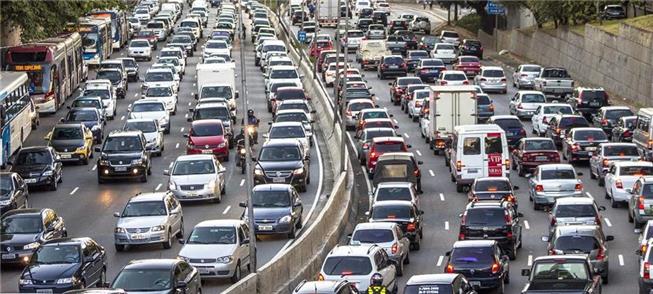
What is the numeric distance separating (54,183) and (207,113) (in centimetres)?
1295

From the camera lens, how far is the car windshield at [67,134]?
208 feet

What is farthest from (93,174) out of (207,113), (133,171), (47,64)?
(47,64)

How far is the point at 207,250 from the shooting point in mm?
41656

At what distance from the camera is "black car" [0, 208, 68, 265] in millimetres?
43719

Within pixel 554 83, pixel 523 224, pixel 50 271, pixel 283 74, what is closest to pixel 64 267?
pixel 50 271

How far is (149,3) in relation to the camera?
515 ft

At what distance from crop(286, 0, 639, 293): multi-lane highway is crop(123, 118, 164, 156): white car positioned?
10.1m

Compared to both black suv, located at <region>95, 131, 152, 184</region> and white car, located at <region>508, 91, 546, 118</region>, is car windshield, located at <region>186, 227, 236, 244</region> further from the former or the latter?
white car, located at <region>508, 91, 546, 118</region>

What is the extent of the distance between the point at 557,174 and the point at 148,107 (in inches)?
898

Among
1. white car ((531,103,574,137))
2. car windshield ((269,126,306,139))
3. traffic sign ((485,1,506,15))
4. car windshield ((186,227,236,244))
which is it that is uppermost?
car windshield ((186,227,236,244))

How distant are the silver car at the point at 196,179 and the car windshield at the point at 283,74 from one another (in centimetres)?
3153

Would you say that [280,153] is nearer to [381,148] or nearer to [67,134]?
[381,148]

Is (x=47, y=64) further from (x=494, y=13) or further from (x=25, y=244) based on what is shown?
(x=494, y=13)

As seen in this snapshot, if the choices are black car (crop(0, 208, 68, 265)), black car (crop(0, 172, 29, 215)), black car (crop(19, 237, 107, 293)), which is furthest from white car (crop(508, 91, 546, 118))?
black car (crop(19, 237, 107, 293))
